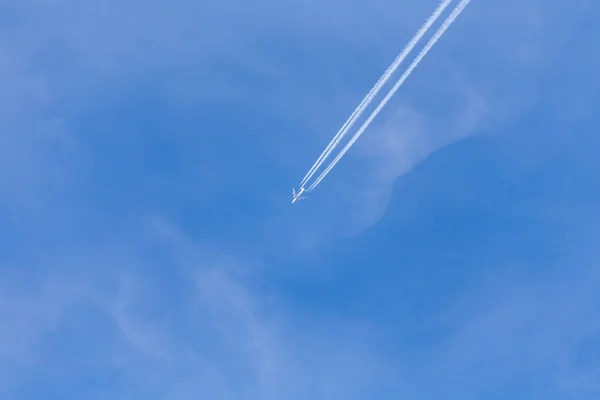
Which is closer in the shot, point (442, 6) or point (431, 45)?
point (442, 6)

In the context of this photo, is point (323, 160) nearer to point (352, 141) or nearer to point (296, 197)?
point (352, 141)

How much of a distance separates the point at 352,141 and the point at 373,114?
4109mm

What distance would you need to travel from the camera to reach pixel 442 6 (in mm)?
43594

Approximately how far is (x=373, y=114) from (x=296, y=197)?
1806 cm

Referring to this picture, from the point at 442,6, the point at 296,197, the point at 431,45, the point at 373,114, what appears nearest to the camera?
the point at 442,6

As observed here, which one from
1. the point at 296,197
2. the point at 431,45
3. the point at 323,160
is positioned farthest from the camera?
the point at 296,197

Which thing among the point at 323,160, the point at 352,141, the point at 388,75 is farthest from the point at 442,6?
the point at 323,160

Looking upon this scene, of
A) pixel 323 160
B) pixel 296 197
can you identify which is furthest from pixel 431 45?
pixel 296 197

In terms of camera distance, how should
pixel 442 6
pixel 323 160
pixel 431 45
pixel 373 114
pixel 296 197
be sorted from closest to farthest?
pixel 442 6
pixel 431 45
pixel 373 114
pixel 323 160
pixel 296 197

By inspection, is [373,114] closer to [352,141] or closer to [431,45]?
[352,141]

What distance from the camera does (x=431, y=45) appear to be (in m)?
48.4

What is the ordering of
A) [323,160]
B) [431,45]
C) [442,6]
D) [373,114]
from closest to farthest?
[442,6] → [431,45] → [373,114] → [323,160]

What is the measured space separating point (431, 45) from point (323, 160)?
707 inches

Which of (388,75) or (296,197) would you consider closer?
(388,75)
